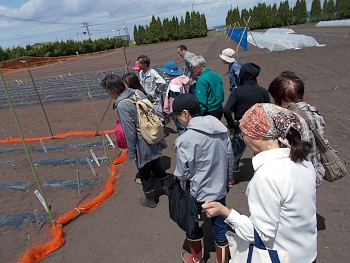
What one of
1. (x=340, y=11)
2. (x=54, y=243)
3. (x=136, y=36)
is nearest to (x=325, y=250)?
(x=54, y=243)

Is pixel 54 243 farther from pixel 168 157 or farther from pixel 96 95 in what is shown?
pixel 96 95

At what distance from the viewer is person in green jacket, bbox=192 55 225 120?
343 cm

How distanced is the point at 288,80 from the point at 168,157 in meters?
3.07

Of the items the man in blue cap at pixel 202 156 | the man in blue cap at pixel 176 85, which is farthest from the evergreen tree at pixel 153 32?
the man in blue cap at pixel 202 156

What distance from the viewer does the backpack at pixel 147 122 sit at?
287 cm

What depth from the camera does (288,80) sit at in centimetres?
206

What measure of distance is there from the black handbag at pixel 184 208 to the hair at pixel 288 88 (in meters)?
1.19

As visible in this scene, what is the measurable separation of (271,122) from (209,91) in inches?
92.5

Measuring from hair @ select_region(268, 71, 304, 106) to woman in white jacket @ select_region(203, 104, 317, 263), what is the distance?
37.3 inches

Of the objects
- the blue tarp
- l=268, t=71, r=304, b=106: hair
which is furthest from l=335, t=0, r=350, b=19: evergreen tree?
l=268, t=71, r=304, b=106: hair

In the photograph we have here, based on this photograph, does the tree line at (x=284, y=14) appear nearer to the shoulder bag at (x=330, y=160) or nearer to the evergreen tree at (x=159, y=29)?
the evergreen tree at (x=159, y=29)

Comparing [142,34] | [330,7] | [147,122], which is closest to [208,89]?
[147,122]

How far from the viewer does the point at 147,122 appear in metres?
2.89

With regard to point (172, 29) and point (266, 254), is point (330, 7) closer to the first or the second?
point (172, 29)
